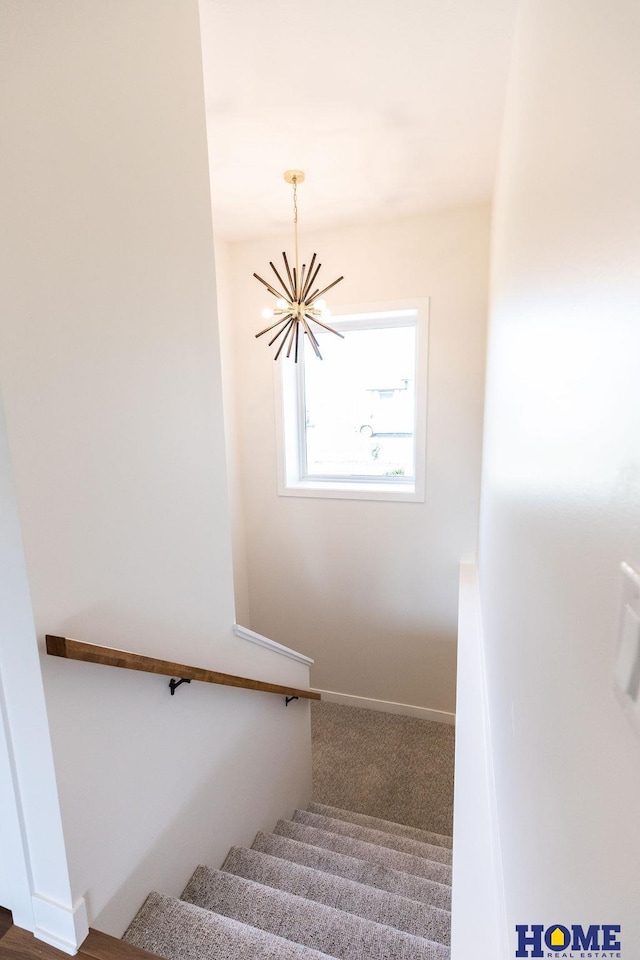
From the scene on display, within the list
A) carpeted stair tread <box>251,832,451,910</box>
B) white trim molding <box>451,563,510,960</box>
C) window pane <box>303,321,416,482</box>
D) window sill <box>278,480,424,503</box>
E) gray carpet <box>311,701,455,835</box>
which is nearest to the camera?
white trim molding <box>451,563,510,960</box>

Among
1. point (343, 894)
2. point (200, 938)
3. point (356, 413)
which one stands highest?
point (356, 413)

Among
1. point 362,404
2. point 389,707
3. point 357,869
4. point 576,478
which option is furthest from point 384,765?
point 576,478

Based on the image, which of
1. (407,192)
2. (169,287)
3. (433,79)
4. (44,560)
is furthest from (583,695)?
(407,192)

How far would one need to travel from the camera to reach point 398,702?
378 centimetres

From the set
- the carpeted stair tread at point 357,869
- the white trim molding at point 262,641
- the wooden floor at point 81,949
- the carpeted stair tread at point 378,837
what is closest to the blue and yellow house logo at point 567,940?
the wooden floor at point 81,949

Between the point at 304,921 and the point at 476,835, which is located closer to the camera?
the point at 476,835

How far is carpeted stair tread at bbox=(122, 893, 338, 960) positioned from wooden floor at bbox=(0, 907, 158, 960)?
0.12 m

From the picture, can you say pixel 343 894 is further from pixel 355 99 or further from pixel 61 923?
pixel 355 99

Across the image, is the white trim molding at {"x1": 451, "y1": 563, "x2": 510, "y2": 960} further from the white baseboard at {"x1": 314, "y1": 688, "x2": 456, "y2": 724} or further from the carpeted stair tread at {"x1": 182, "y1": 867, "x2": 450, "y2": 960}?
the white baseboard at {"x1": 314, "y1": 688, "x2": 456, "y2": 724}

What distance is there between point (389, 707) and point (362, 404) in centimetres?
245

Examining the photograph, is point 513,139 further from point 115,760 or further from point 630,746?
point 115,760

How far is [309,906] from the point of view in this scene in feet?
5.10

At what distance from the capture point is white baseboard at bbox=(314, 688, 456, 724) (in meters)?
3.67

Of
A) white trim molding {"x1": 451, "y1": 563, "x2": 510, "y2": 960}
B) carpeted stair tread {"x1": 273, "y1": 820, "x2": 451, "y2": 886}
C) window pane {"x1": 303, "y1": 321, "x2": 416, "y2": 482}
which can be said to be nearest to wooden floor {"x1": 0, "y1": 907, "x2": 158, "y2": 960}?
white trim molding {"x1": 451, "y1": 563, "x2": 510, "y2": 960}
